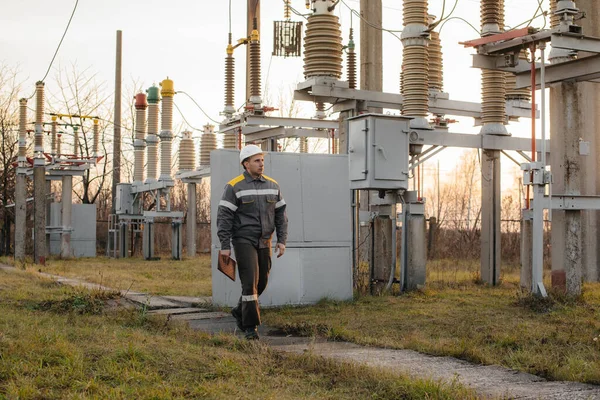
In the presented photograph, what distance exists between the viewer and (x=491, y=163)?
14508 mm

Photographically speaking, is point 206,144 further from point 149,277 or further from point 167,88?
point 149,277

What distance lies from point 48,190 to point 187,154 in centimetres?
711

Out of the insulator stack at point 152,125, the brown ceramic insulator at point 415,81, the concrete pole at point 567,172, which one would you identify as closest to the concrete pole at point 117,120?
the insulator stack at point 152,125

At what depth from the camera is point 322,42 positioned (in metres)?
13.4

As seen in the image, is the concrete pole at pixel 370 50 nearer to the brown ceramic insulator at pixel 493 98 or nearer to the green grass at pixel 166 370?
the brown ceramic insulator at pixel 493 98

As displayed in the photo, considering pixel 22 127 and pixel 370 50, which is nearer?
pixel 370 50

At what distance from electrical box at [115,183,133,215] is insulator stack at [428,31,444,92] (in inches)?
619

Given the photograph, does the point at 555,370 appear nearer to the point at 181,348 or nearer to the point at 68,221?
the point at 181,348

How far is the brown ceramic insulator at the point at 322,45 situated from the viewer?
43.9 feet

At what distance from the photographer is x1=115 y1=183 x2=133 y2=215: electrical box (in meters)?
29.0

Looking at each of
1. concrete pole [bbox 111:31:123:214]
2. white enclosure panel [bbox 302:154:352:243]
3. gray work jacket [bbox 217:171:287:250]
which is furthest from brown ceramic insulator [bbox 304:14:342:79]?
concrete pole [bbox 111:31:123:214]

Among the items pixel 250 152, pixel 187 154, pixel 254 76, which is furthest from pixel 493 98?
pixel 187 154

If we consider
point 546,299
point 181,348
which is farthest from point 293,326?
point 546,299

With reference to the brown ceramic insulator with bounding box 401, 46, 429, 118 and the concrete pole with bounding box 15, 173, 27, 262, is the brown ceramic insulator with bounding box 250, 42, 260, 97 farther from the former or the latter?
the concrete pole with bounding box 15, 173, 27, 262
